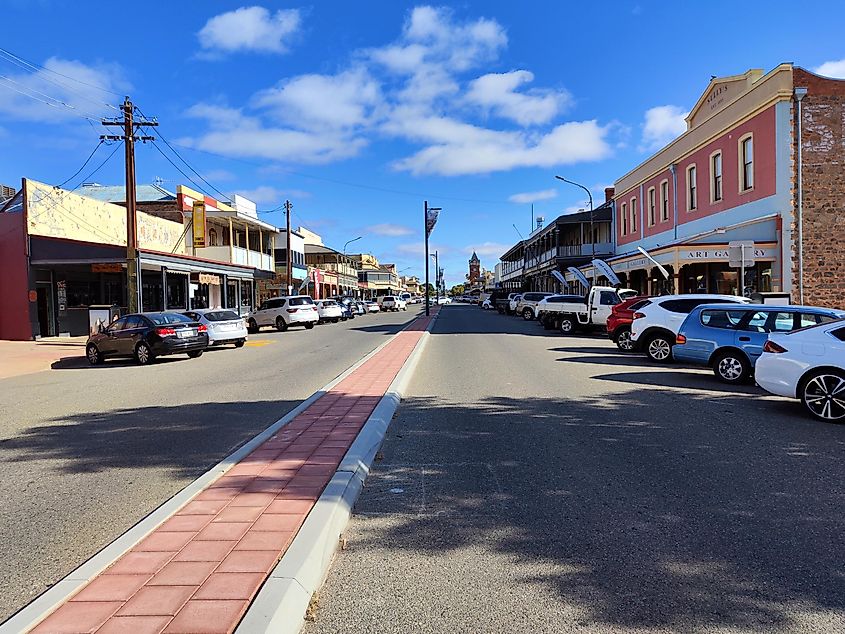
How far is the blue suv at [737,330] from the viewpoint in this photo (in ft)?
40.7

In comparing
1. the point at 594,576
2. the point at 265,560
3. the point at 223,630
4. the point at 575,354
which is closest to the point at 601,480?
the point at 594,576

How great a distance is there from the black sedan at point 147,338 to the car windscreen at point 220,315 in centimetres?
274

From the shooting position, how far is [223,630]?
3281 millimetres

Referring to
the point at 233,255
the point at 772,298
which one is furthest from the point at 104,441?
the point at 233,255

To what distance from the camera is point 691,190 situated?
3403cm

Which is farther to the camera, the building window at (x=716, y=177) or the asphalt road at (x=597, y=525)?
the building window at (x=716, y=177)

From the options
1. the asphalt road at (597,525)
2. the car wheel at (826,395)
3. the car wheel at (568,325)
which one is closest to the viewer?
the asphalt road at (597,525)

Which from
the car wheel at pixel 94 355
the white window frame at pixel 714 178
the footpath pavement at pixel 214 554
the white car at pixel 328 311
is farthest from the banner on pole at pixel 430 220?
the footpath pavement at pixel 214 554

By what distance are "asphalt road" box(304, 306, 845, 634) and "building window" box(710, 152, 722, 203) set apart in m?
23.6

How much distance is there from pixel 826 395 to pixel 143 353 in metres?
16.1

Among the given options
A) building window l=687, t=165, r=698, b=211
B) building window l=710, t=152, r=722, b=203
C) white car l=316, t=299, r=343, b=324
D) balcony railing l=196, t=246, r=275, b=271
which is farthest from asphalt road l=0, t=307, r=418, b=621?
balcony railing l=196, t=246, r=275, b=271

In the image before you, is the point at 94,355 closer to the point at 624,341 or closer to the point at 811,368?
the point at 624,341

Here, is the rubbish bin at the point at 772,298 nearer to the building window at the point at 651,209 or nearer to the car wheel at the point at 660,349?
the car wheel at the point at 660,349

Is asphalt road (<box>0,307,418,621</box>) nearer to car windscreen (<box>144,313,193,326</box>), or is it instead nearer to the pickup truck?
car windscreen (<box>144,313,193,326</box>)
